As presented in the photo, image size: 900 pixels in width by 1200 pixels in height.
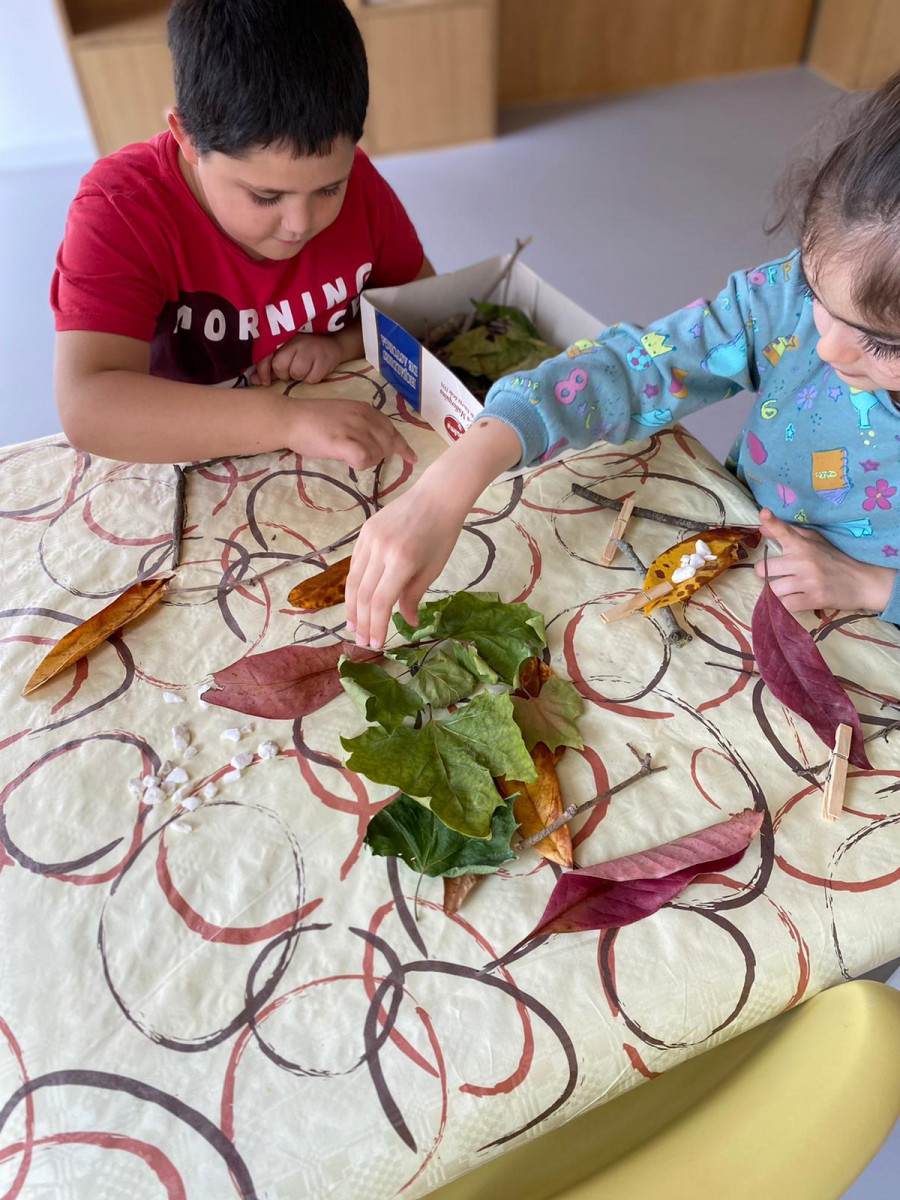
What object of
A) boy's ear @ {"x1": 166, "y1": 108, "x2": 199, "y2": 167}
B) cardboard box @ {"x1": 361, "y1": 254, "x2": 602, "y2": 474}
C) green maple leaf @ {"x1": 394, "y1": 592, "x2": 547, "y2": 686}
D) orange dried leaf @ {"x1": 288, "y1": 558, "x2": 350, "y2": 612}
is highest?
boy's ear @ {"x1": 166, "y1": 108, "x2": 199, "y2": 167}

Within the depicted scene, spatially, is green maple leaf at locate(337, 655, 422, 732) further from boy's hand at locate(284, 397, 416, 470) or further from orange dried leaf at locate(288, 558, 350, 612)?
boy's hand at locate(284, 397, 416, 470)

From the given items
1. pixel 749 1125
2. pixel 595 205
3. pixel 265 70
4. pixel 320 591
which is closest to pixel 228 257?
pixel 265 70

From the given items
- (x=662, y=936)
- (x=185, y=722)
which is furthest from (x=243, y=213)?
(x=662, y=936)

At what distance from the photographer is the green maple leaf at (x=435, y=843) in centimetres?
49

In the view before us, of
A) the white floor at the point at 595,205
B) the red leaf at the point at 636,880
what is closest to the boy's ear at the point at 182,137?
the red leaf at the point at 636,880

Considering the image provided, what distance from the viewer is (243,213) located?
30.4 inches

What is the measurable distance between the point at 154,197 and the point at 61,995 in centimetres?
69

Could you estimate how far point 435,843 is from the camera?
50 centimetres

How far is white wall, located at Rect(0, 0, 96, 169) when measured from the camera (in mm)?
2264

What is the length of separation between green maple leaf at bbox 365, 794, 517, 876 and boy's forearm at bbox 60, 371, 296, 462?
39 cm

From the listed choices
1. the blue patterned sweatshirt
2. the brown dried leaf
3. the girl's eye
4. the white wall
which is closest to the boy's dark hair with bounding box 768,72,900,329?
the girl's eye

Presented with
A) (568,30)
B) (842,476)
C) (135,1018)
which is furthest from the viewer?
(568,30)

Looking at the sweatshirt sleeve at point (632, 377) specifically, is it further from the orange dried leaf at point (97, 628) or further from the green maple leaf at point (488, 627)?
the orange dried leaf at point (97, 628)

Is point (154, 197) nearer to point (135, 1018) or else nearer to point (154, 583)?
point (154, 583)
